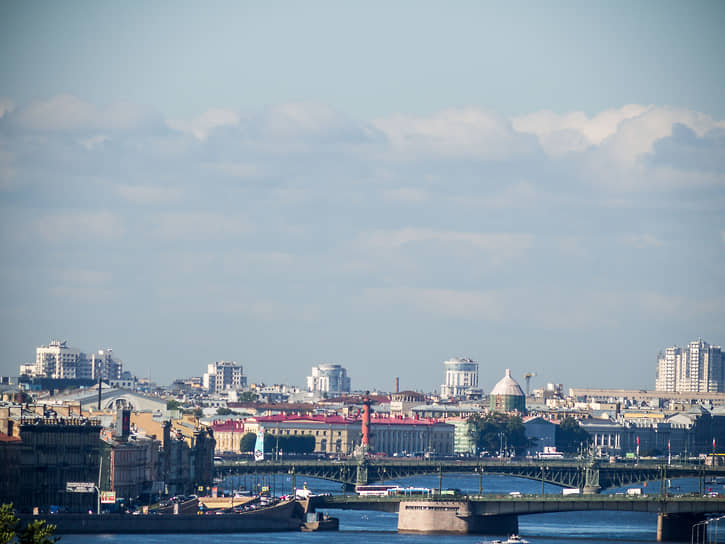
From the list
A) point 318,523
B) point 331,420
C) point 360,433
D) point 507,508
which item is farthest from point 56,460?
point 331,420

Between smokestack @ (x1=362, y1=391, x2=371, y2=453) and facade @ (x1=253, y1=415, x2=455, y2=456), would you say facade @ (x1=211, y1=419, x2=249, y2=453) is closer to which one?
facade @ (x1=253, y1=415, x2=455, y2=456)

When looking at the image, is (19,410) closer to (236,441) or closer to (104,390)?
(104,390)

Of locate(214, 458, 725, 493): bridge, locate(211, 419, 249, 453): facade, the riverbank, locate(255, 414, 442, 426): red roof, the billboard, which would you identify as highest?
locate(255, 414, 442, 426): red roof

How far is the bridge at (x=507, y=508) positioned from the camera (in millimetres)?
85500

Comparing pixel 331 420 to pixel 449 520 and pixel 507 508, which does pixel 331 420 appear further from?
pixel 507 508

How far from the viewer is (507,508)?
88062mm

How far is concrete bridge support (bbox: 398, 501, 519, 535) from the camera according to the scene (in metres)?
88.4

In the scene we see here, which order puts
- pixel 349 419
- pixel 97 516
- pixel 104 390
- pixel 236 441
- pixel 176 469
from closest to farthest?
pixel 97 516
pixel 176 469
pixel 104 390
pixel 236 441
pixel 349 419

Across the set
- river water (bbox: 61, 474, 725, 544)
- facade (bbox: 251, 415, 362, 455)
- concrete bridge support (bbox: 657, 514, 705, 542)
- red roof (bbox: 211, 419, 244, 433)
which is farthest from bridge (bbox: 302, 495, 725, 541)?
facade (bbox: 251, 415, 362, 455)

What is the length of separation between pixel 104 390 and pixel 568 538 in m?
77.4

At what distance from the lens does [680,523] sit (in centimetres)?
8638

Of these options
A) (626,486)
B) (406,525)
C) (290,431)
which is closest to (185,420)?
(626,486)

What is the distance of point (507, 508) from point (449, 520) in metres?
2.58

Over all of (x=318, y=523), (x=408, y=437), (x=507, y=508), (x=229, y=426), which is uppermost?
(x=229, y=426)
